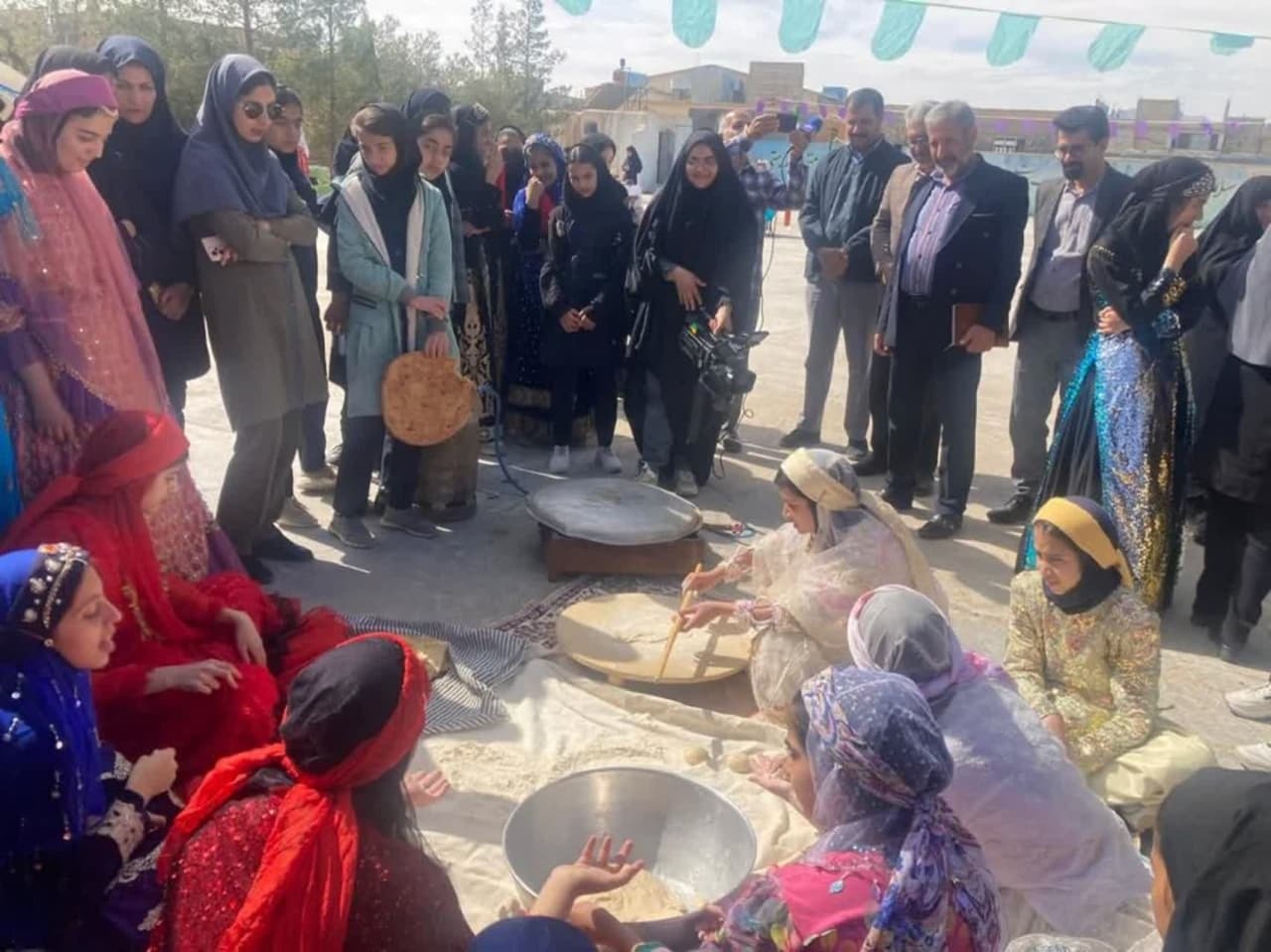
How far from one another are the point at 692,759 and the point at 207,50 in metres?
24.0

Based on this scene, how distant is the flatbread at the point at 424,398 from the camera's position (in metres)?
4.28

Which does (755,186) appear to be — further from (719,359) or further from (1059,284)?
(1059,284)

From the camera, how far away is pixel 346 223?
13.7ft

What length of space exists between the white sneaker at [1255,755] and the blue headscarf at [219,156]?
382cm

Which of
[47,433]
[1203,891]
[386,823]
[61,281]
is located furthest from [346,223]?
[1203,891]

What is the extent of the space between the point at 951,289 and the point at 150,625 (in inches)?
144

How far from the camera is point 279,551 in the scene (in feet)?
13.8

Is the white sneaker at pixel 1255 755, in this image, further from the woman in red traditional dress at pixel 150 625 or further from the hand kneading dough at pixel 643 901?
the woman in red traditional dress at pixel 150 625

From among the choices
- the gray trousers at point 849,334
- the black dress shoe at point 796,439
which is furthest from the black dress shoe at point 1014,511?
the black dress shoe at point 796,439

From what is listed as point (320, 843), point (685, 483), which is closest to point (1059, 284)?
point (685, 483)

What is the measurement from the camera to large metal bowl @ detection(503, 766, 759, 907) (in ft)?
7.91

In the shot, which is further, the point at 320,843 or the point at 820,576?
the point at 820,576

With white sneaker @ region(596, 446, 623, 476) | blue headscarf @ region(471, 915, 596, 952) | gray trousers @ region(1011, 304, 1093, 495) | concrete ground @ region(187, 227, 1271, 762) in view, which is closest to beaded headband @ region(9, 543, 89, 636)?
blue headscarf @ region(471, 915, 596, 952)

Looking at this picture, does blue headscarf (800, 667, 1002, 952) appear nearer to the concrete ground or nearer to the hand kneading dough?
the hand kneading dough
